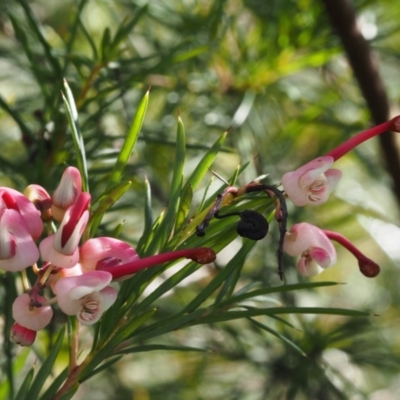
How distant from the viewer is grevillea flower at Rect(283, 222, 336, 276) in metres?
0.39

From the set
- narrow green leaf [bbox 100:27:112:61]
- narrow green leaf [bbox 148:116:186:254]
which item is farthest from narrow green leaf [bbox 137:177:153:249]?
narrow green leaf [bbox 100:27:112:61]

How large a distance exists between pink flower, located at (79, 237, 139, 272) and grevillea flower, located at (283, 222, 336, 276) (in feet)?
0.25

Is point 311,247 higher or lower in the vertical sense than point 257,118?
lower

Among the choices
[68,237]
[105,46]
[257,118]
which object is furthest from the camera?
[257,118]

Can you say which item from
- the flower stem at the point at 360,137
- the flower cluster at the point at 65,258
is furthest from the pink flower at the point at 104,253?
the flower stem at the point at 360,137

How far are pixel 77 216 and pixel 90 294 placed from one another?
32 mm

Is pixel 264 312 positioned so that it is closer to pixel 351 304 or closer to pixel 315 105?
pixel 315 105

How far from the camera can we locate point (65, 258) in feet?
1.16

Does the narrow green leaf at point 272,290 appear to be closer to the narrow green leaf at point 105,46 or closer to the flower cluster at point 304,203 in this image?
the flower cluster at point 304,203

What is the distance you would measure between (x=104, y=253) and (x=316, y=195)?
0.10 metres

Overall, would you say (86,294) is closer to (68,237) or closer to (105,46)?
(68,237)

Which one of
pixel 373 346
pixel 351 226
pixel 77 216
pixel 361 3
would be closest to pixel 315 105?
pixel 361 3

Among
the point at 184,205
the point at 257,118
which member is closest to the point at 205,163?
the point at 184,205

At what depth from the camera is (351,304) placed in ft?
3.73
